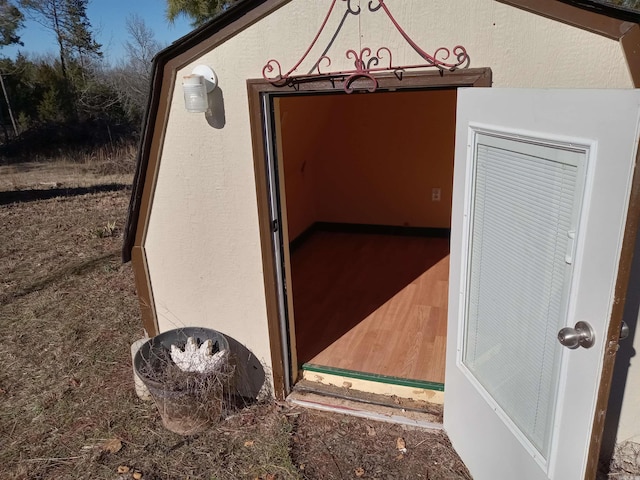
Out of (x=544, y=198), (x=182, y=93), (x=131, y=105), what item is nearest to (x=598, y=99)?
(x=544, y=198)

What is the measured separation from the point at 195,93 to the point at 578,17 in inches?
62.8

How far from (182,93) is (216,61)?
248 millimetres

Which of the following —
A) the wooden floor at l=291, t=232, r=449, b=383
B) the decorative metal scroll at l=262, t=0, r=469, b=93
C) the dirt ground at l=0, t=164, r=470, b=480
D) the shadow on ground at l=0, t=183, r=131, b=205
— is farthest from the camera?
the shadow on ground at l=0, t=183, r=131, b=205

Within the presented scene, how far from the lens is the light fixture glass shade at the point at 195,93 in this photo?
2.21m

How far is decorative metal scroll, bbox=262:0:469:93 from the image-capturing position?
191 centimetres

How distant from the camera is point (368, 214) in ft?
17.9

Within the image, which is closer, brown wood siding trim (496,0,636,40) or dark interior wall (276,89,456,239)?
brown wood siding trim (496,0,636,40)

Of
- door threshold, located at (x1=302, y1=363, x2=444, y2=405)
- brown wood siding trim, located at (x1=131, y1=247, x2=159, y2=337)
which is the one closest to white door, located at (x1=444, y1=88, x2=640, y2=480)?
door threshold, located at (x1=302, y1=363, x2=444, y2=405)

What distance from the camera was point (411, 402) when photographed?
273 centimetres

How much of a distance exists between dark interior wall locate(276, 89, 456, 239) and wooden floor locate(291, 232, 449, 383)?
0.33 m

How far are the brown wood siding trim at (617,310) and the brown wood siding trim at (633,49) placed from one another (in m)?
0.65

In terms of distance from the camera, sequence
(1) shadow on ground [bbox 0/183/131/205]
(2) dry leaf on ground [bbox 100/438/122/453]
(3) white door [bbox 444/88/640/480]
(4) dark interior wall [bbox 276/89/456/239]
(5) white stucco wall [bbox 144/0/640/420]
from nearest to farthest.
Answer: (3) white door [bbox 444/88/640/480]
(5) white stucco wall [bbox 144/0/640/420]
(2) dry leaf on ground [bbox 100/438/122/453]
(4) dark interior wall [bbox 276/89/456/239]
(1) shadow on ground [bbox 0/183/131/205]

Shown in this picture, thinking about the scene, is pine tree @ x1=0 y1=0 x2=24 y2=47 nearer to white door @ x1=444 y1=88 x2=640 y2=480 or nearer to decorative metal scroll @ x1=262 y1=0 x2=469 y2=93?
decorative metal scroll @ x1=262 y1=0 x2=469 y2=93

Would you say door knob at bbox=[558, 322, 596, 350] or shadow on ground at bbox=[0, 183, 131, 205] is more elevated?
door knob at bbox=[558, 322, 596, 350]
